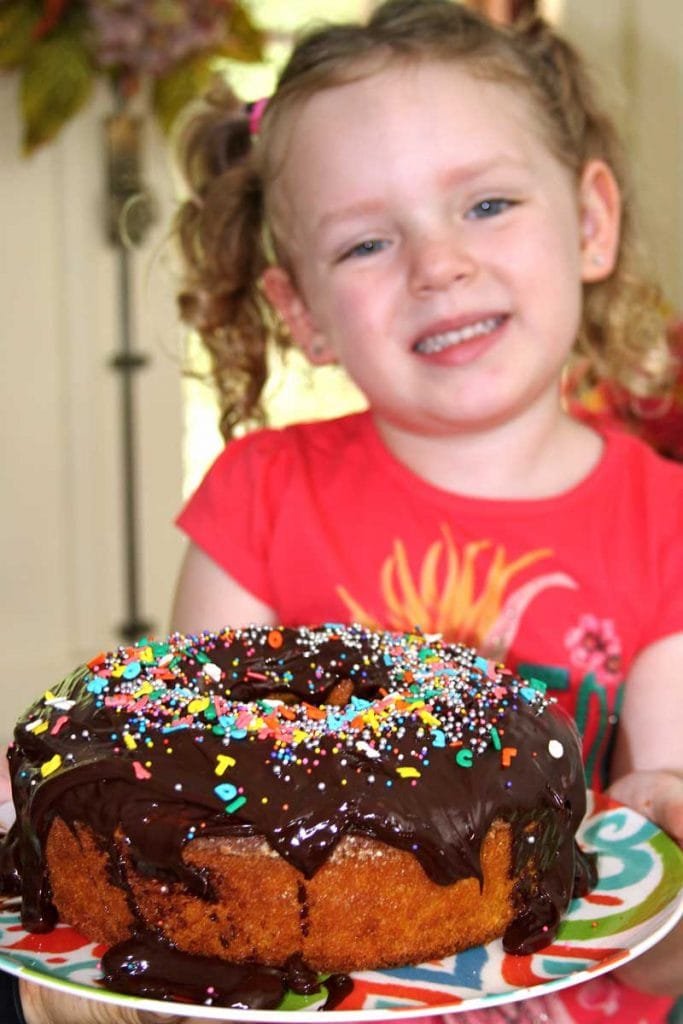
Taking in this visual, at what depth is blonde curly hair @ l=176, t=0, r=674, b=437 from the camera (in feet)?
4.35

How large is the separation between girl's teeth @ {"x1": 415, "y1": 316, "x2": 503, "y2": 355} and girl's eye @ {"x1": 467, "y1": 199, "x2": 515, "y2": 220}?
10 cm

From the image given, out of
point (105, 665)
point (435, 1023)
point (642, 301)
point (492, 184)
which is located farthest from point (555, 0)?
point (435, 1023)

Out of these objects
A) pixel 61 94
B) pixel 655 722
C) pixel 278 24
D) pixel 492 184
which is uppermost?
pixel 278 24

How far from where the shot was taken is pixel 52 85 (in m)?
3.12

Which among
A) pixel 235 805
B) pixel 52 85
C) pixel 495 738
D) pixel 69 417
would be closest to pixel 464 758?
pixel 495 738

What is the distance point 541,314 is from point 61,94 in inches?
88.9

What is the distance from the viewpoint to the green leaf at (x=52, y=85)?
3117 millimetres

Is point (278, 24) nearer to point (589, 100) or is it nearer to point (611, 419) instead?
point (611, 419)

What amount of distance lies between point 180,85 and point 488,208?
7.28 ft

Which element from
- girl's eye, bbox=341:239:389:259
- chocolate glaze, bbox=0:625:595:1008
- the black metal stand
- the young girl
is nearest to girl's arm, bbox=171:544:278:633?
the young girl

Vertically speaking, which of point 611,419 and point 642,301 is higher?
point 642,301

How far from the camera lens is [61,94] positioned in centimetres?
314

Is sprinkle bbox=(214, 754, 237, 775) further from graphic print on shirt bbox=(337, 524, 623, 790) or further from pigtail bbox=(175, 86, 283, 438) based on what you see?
pigtail bbox=(175, 86, 283, 438)

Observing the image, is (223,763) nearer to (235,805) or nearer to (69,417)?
(235,805)
